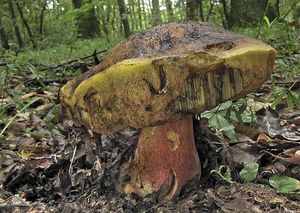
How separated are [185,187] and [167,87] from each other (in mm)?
521

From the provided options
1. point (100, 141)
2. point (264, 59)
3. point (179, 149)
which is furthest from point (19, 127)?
point (264, 59)

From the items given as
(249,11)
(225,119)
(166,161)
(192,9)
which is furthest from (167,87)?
(192,9)

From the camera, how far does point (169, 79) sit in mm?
1291

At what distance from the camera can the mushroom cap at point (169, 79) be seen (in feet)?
4.20

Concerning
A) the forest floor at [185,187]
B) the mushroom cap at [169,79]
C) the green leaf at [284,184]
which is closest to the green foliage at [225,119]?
the forest floor at [185,187]

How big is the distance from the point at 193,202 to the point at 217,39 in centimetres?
60

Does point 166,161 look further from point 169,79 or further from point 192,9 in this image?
point 192,9

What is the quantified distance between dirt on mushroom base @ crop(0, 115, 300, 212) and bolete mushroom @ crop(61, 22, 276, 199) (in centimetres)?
8

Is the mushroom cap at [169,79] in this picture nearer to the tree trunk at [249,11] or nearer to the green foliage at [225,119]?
the green foliage at [225,119]

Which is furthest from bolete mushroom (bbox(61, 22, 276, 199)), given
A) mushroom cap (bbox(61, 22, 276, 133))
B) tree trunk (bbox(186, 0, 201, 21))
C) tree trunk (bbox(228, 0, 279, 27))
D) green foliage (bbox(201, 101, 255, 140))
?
tree trunk (bbox(186, 0, 201, 21))

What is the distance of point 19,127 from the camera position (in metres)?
3.02

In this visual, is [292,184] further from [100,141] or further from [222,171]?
[100,141]

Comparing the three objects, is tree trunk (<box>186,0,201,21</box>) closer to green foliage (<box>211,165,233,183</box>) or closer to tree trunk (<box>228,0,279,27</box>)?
tree trunk (<box>228,0,279,27</box>)

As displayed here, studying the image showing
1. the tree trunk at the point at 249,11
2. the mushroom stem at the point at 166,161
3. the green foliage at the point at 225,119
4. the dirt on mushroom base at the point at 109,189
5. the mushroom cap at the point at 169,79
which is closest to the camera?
the mushroom cap at the point at 169,79
